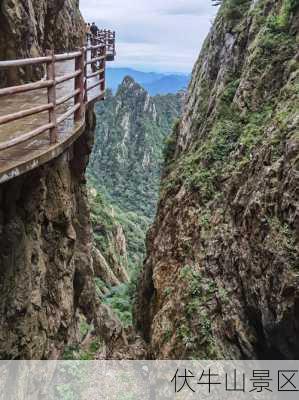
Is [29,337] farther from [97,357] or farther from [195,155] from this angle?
[195,155]

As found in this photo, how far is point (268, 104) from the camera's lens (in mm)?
10555

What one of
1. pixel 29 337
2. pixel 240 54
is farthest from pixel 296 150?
pixel 240 54

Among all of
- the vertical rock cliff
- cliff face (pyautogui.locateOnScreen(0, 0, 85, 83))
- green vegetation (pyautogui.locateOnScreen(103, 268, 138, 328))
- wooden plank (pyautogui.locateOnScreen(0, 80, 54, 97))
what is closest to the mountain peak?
green vegetation (pyautogui.locateOnScreen(103, 268, 138, 328))

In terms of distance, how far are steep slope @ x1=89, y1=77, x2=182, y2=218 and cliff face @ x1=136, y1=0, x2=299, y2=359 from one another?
61725mm

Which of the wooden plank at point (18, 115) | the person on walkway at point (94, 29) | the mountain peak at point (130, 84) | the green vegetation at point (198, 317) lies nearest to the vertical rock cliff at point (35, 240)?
the wooden plank at point (18, 115)

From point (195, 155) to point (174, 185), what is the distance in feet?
4.19

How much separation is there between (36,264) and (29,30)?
4561 mm

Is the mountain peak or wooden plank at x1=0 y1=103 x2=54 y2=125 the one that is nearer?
wooden plank at x1=0 y1=103 x2=54 y2=125

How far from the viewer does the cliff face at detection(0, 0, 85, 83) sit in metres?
7.38

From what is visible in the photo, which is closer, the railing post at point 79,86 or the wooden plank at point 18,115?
the wooden plank at point 18,115

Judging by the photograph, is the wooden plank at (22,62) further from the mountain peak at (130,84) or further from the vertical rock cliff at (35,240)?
the mountain peak at (130,84)

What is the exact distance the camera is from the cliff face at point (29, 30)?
Answer: 738 cm

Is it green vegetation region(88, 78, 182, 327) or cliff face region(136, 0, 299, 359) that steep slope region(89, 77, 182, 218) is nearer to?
green vegetation region(88, 78, 182, 327)

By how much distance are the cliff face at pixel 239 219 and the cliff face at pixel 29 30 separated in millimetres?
5048
